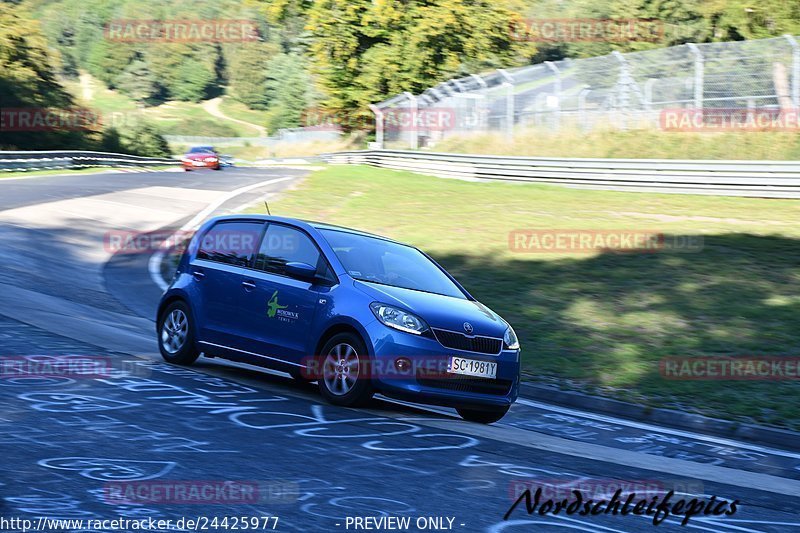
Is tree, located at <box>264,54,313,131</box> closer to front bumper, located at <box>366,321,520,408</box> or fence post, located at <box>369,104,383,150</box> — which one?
fence post, located at <box>369,104,383,150</box>

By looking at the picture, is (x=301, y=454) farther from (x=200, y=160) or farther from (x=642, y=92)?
(x=200, y=160)

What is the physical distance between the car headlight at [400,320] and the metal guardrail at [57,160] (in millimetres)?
33642

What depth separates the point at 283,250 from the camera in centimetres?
955

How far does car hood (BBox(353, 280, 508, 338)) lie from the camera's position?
849 centimetres

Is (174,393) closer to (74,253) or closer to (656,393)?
(656,393)

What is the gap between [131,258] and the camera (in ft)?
66.2

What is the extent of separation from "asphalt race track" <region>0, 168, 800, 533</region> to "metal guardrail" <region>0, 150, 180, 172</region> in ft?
94.9

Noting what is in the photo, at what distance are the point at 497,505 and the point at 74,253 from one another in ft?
51.7

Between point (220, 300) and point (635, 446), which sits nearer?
point (635, 446)

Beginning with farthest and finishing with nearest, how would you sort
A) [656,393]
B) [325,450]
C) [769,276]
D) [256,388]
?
[769,276], [656,393], [256,388], [325,450]

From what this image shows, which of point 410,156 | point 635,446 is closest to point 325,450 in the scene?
point 635,446

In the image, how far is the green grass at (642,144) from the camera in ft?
85.1

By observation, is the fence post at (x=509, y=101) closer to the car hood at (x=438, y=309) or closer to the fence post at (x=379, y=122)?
the fence post at (x=379, y=122)

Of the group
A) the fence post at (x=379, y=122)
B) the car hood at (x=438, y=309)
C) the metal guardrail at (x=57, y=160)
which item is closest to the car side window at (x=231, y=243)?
the car hood at (x=438, y=309)
